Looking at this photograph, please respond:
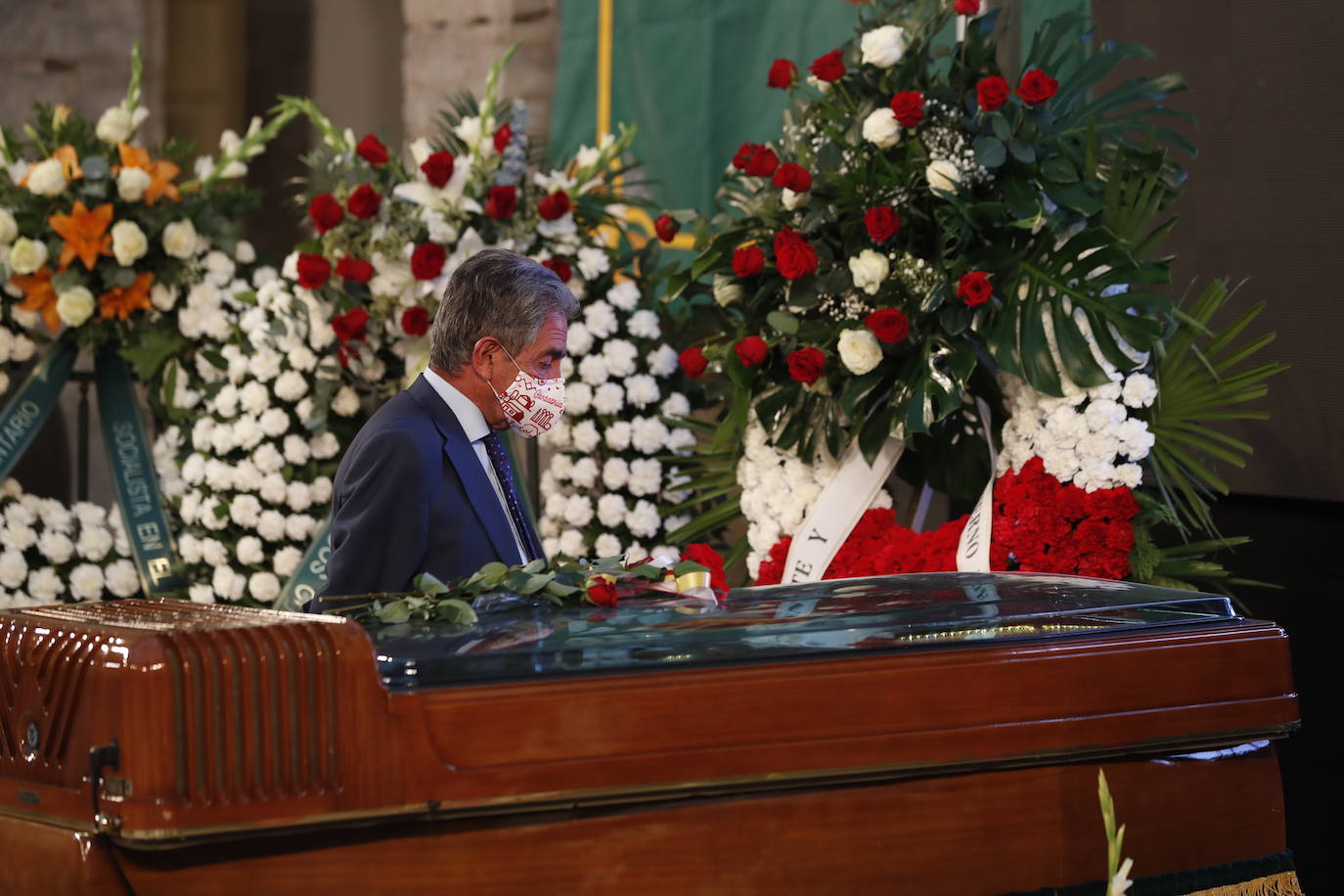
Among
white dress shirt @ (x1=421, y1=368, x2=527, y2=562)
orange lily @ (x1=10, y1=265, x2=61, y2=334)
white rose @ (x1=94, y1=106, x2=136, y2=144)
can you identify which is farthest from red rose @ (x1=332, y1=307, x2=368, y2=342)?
white dress shirt @ (x1=421, y1=368, x2=527, y2=562)

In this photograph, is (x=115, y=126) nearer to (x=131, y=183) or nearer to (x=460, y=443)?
(x=131, y=183)

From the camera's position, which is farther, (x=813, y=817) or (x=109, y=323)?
(x=109, y=323)

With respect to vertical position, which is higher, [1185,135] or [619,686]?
[1185,135]

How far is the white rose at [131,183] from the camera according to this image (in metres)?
4.48

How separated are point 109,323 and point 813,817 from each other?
3666mm

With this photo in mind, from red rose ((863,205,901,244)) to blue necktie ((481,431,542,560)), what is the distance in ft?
3.28

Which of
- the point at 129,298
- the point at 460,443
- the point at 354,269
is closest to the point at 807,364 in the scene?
the point at 460,443

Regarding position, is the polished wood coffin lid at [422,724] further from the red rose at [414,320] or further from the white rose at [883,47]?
the red rose at [414,320]

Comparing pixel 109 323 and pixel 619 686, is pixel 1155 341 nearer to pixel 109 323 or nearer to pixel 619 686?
pixel 619 686

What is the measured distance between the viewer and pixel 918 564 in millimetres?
3268

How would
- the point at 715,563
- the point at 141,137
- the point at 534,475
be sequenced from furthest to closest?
the point at 141,137
the point at 534,475
the point at 715,563

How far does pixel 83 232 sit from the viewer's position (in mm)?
4453

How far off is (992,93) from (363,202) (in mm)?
1799

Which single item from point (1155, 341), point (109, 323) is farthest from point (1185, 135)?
point (109, 323)
